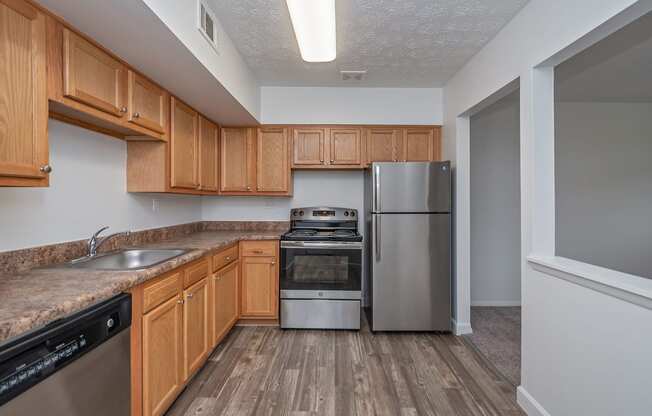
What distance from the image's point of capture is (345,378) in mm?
2230

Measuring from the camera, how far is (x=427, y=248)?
296 cm

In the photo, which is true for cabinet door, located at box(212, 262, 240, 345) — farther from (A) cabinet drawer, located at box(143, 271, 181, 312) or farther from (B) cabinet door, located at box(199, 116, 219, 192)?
(B) cabinet door, located at box(199, 116, 219, 192)

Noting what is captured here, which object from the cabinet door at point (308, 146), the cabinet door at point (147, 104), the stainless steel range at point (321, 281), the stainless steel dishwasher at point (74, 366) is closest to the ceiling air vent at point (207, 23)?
the cabinet door at point (147, 104)

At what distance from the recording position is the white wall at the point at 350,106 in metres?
3.48

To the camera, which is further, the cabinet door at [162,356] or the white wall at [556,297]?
the cabinet door at [162,356]

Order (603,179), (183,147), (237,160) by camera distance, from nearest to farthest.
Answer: (183,147), (237,160), (603,179)

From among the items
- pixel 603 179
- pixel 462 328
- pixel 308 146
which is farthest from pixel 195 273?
pixel 603 179

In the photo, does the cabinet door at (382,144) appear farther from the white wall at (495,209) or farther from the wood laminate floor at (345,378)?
the wood laminate floor at (345,378)

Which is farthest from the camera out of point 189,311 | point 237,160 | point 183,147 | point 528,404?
point 237,160

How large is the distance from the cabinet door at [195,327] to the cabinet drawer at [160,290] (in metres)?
0.14

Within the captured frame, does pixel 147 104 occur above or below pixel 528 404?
above

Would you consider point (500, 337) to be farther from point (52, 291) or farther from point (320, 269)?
point (52, 291)

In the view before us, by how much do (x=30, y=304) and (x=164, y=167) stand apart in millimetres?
1454

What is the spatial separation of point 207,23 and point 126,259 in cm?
162
